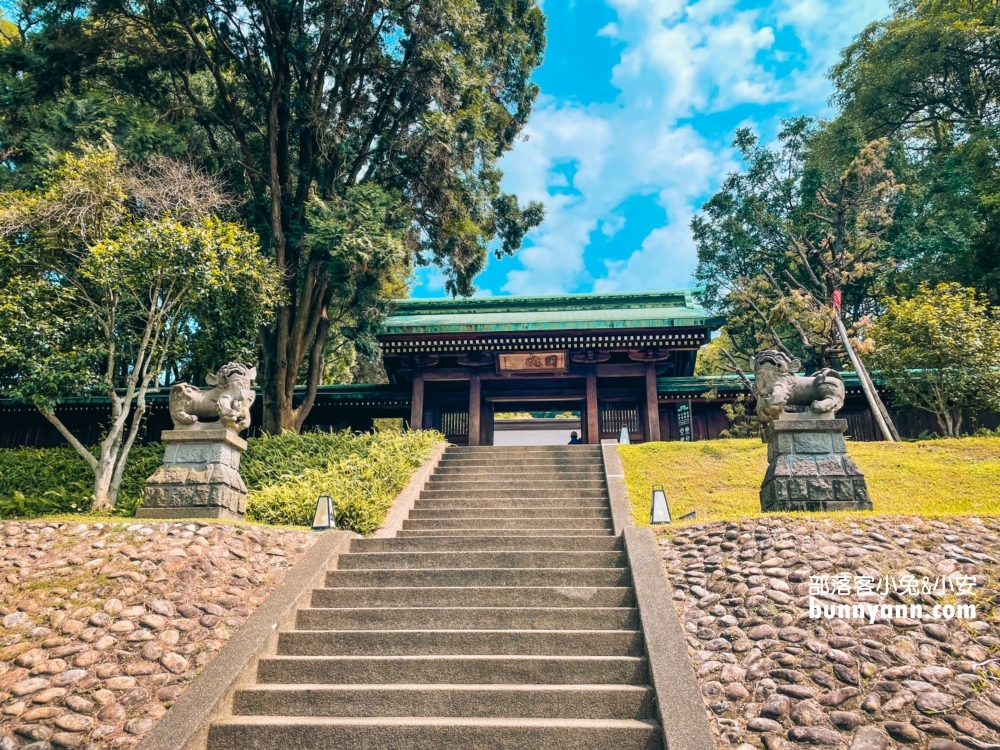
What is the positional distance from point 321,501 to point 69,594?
2.81 metres

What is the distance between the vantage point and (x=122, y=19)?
45.8 feet

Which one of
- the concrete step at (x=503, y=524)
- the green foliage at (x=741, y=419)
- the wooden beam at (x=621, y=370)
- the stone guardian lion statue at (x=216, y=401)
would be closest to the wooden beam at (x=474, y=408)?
the wooden beam at (x=621, y=370)

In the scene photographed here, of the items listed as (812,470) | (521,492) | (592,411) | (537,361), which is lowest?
(521,492)

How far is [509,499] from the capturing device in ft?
33.0

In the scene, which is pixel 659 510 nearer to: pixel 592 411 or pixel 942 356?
pixel 592 411

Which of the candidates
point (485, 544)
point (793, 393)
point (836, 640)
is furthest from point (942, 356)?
point (485, 544)

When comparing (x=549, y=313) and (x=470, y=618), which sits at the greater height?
(x=549, y=313)

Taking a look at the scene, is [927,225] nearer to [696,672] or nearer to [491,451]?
[491,451]

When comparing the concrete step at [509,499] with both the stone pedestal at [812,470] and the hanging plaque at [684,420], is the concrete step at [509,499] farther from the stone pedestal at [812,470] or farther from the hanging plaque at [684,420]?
the hanging plaque at [684,420]

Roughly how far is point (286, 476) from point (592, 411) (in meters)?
8.28

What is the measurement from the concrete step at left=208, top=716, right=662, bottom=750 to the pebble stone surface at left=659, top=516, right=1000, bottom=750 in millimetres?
639

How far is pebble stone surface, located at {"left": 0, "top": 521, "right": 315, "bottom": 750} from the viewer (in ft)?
14.7

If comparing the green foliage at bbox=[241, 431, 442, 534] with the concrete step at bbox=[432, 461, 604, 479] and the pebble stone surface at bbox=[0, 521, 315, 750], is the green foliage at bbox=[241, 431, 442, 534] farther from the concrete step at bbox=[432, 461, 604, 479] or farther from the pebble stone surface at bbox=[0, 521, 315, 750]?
the pebble stone surface at bbox=[0, 521, 315, 750]

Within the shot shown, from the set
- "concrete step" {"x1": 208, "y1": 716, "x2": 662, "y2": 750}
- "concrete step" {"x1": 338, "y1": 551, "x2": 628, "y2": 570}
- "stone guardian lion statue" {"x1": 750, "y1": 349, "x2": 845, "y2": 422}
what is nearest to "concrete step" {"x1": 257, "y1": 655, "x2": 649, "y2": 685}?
"concrete step" {"x1": 208, "y1": 716, "x2": 662, "y2": 750}
